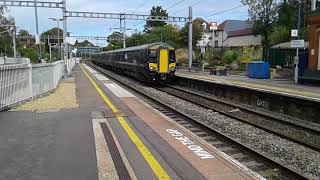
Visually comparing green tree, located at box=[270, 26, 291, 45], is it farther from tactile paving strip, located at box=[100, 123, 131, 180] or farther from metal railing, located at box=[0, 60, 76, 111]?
tactile paving strip, located at box=[100, 123, 131, 180]

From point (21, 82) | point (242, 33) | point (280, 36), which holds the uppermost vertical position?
point (242, 33)

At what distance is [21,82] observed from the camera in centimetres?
1534

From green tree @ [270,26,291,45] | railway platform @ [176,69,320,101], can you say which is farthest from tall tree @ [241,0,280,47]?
railway platform @ [176,69,320,101]

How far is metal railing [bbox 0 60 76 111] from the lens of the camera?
531 inches

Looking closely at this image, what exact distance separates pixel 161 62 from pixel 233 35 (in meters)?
78.4

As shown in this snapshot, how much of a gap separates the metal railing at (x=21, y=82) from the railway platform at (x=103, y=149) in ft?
2.83

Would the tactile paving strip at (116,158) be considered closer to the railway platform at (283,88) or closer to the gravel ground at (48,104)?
the gravel ground at (48,104)

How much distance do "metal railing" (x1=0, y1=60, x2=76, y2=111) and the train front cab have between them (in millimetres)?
8620

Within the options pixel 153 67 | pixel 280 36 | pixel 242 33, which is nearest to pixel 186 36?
pixel 280 36

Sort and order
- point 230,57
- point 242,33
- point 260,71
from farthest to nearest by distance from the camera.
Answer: point 242,33 < point 230,57 < point 260,71

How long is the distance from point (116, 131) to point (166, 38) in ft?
253

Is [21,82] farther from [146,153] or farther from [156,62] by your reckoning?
[156,62]

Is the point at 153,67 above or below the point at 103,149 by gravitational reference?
above

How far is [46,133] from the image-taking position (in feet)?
32.4
